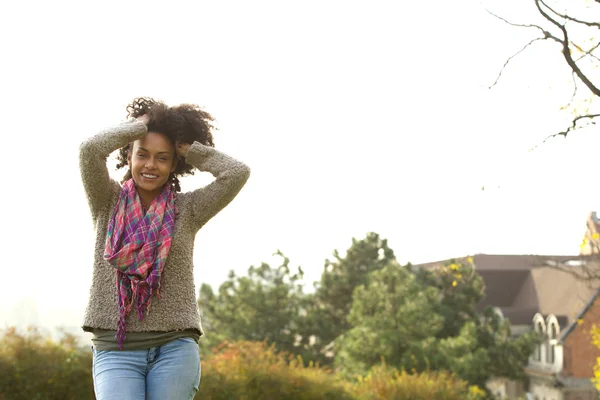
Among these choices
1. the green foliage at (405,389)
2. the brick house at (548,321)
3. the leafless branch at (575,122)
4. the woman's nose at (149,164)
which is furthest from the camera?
the brick house at (548,321)

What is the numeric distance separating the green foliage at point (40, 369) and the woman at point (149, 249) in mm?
5254

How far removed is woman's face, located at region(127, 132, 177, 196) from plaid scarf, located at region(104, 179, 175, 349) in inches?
3.2

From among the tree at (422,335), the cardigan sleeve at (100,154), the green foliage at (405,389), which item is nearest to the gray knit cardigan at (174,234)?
the cardigan sleeve at (100,154)

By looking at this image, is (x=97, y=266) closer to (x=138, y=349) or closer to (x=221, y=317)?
(x=138, y=349)

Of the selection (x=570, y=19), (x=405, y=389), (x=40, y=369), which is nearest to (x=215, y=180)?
(x=40, y=369)

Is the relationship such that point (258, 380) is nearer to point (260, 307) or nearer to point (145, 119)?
point (145, 119)

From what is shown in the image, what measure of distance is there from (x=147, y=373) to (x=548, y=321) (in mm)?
30636

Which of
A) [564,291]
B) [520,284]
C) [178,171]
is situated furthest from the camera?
[520,284]

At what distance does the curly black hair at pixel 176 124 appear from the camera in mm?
3156

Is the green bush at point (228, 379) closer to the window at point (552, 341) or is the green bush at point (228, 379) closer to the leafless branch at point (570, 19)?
the leafless branch at point (570, 19)

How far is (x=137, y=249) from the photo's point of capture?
293 centimetres

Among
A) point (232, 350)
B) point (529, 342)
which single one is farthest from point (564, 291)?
point (232, 350)

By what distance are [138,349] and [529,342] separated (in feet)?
82.0

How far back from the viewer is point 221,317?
25.6 metres
